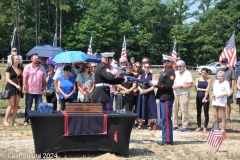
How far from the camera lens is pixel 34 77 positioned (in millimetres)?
11078

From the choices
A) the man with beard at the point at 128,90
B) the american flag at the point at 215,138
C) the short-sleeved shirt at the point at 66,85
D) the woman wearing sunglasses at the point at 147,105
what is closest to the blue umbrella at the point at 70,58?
the short-sleeved shirt at the point at 66,85

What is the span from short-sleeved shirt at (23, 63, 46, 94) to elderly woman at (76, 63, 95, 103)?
170cm

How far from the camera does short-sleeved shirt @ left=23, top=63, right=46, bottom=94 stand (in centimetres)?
1105

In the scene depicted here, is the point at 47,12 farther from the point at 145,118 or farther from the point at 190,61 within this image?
the point at 145,118

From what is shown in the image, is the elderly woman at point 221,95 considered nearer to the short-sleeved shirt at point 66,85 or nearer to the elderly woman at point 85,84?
the elderly woman at point 85,84

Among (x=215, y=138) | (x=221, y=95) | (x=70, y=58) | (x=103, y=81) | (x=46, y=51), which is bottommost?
(x=215, y=138)

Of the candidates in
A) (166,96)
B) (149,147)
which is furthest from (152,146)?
(166,96)

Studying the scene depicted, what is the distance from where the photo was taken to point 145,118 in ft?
38.7

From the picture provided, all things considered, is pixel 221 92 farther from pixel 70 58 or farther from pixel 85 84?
pixel 70 58

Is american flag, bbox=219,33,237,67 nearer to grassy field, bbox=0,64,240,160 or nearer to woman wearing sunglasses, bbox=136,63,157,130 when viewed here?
grassy field, bbox=0,64,240,160

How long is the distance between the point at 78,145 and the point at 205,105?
4991mm

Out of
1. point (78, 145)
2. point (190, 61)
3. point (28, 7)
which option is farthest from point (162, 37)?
point (78, 145)

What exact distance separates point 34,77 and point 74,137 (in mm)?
3804

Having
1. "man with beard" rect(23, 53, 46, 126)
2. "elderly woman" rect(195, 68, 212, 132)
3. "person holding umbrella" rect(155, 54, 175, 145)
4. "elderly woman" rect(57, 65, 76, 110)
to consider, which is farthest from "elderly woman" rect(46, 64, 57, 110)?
"elderly woman" rect(195, 68, 212, 132)
